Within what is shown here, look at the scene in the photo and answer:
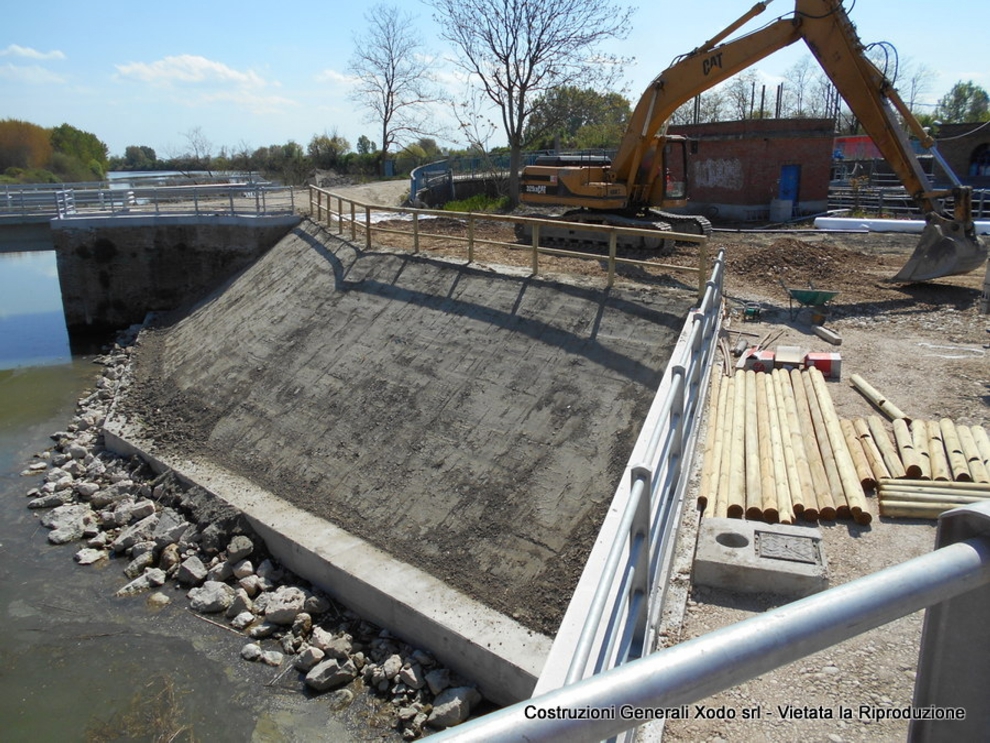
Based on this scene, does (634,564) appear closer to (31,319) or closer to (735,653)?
(735,653)

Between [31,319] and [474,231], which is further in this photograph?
[31,319]

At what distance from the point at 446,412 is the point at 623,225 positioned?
937 centimetres

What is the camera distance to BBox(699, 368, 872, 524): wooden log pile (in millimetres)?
6230

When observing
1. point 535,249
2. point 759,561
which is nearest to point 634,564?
point 759,561

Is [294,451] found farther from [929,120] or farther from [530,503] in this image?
[929,120]

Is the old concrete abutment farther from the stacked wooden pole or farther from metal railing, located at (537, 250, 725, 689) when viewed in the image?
metal railing, located at (537, 250, 725, 689)

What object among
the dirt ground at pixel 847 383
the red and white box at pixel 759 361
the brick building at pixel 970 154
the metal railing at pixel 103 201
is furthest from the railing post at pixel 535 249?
the brick building at pixel 970 154

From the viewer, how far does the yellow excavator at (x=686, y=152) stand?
1549 cm

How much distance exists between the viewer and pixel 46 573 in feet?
37.8

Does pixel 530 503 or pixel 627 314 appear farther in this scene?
pixel 627 314

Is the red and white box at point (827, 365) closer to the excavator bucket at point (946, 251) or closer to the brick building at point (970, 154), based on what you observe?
the excavator bucket at point (946, 251)

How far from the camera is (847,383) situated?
10.4 meters

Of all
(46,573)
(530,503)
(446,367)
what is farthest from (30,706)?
(446,367)

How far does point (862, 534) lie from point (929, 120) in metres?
72.5
